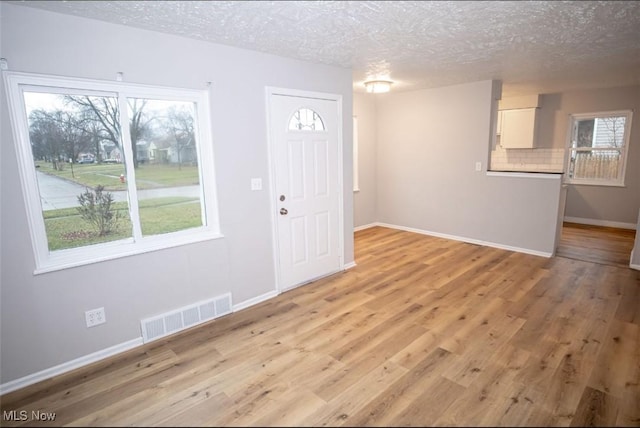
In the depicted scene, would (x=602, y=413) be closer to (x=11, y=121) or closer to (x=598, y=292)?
(x=598, y=292)

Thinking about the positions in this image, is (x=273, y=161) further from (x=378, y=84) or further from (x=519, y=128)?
(x=519, y=128)

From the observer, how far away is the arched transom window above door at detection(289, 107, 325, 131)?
142 inches

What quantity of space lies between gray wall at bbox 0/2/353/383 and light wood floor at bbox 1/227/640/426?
11.2 inches

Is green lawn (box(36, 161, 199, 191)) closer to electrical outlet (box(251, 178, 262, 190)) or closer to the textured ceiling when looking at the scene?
electrical outlet (box(251, 178, 262, 190))

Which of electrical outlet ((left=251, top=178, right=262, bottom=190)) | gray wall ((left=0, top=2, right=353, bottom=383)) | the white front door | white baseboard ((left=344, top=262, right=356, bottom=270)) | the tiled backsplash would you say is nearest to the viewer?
gray wall ((left=0, top=2, right=353, bottom=383))

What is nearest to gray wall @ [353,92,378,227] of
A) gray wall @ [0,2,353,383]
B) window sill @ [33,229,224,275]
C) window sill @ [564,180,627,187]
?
gray wall @ [0,2,353,383]

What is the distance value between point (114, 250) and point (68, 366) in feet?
2.91

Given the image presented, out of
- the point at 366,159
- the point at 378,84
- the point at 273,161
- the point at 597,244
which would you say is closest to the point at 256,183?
the point at 273,161

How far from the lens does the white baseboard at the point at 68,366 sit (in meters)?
2.26

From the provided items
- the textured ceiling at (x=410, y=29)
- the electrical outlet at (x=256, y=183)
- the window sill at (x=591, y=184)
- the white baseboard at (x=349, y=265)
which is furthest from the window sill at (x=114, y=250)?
the window sill at (x=591, y=184)

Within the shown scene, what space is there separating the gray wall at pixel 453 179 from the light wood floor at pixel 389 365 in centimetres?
138

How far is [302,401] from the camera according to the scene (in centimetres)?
209

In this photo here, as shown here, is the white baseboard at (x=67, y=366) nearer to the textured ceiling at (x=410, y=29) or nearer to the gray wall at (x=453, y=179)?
the textured ceiling at (x=410, y=29)

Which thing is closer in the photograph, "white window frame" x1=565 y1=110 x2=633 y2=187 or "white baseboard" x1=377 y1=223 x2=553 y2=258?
"white baseboard" x1=377 y1=223 x2=553 y2=258
